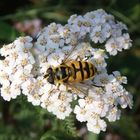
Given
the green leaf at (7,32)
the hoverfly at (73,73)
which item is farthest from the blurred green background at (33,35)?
the hoverfly at (73,73)

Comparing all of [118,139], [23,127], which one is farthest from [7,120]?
[118,139]

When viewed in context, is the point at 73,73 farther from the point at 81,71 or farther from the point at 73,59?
the point at 73,59

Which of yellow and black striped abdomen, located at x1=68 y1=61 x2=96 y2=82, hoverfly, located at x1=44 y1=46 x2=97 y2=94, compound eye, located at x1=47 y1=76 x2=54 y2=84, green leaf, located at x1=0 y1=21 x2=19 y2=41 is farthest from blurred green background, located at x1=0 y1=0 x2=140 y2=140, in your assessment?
yellow and black striped abdomen, located at x1=68 y1=61 x2=96 y2=82

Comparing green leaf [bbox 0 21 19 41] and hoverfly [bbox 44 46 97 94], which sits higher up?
green leaf [bbox 0 21 19 41]

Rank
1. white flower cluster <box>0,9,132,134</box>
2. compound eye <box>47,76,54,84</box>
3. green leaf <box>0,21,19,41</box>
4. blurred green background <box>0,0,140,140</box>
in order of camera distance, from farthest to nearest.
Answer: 1. green leaf <box>0,21,19,41</box>
2. blurred green background <box>0,0,140,140</box>
3. white flower cluster <box>0,9,132,134</box>
4. compound eye <box>47,76,54,84</box>

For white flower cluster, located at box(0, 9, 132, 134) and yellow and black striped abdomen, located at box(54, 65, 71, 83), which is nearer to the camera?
yellow and black striped abdomen, located at box(54, 65, 71, 83)

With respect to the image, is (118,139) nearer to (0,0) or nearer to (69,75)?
(69,75)

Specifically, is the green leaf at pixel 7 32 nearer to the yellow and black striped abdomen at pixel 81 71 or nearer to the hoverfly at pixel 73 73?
the hoverfly at pixel 73 73

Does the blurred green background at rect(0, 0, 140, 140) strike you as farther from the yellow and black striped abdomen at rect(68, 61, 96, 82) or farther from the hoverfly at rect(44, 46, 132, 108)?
the yellow and black striped abdomen at rect(68, 61, 96, 82)
